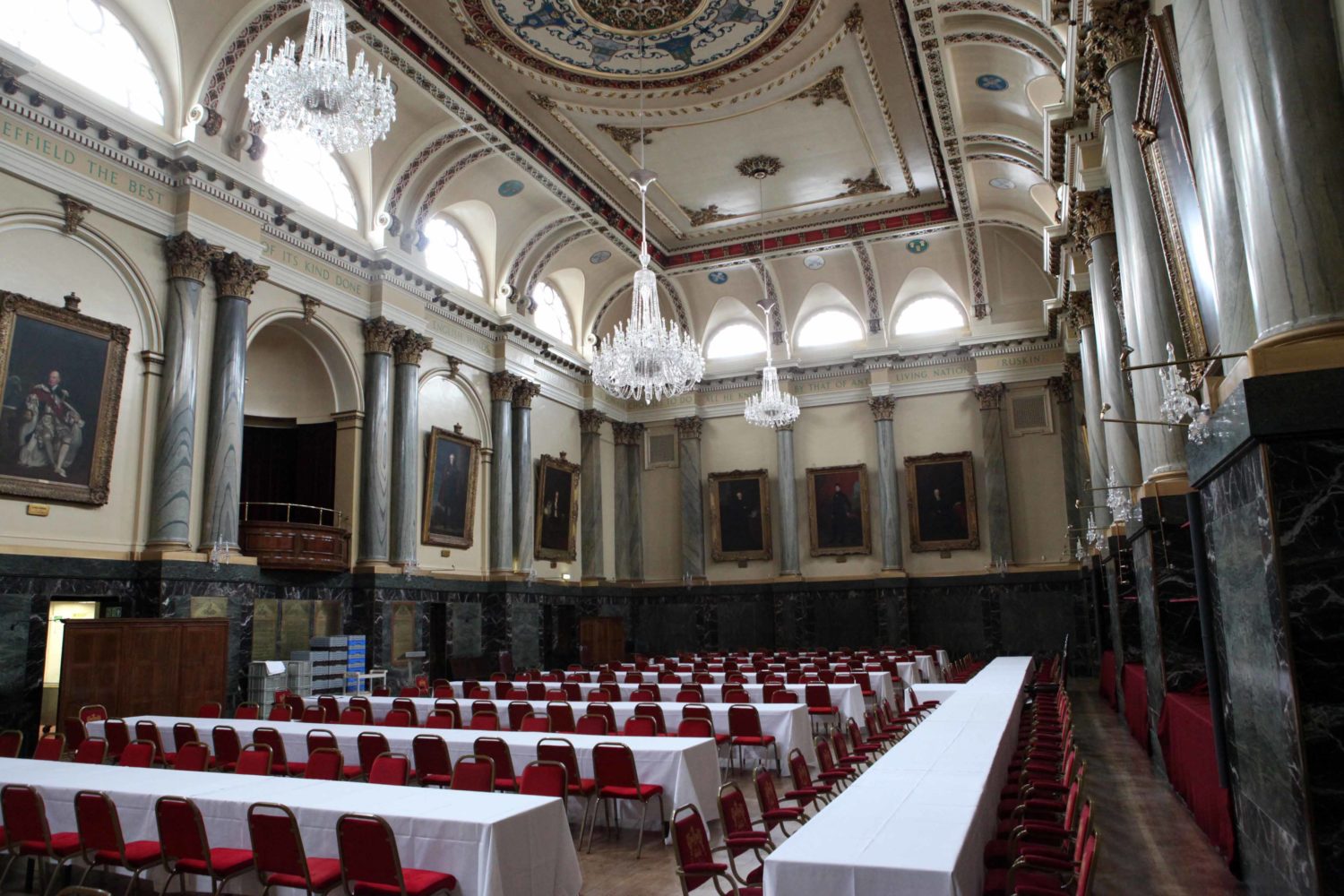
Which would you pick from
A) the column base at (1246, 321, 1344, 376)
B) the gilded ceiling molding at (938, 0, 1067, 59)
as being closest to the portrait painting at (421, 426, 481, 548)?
the gilded ceiling molding at (938, 0, 1067, 59)

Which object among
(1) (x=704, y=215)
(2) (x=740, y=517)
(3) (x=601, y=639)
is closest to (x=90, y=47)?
(1) (x=704, y=215)

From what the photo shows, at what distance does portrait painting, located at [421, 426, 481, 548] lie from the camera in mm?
18641

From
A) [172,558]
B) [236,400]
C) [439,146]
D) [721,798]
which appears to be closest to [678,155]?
[439,146]

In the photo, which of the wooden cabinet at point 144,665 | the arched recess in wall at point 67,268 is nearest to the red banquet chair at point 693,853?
the wooden cabinet at point 144,665

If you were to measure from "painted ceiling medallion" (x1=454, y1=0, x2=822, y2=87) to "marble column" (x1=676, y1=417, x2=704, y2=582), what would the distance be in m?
11.7

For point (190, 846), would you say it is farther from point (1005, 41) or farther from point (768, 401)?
point (768, 401)

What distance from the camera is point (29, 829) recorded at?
18.4 feet

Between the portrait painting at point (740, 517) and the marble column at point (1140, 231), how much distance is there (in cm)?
1634

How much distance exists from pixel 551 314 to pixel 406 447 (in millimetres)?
7376

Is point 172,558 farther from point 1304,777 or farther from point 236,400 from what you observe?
point 1304,777

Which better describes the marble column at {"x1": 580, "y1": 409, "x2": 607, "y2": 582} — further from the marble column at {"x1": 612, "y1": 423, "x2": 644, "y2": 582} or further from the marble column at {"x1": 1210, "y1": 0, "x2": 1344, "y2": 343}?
the marble column at {"x1": 1210, "y1": 0, "x2": 1344, "y2": 343}

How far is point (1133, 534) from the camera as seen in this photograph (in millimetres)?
9773

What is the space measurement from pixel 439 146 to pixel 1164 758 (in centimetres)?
1553

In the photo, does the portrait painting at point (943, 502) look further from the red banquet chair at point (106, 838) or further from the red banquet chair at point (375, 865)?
the red banquet chair at point (106, 838)
